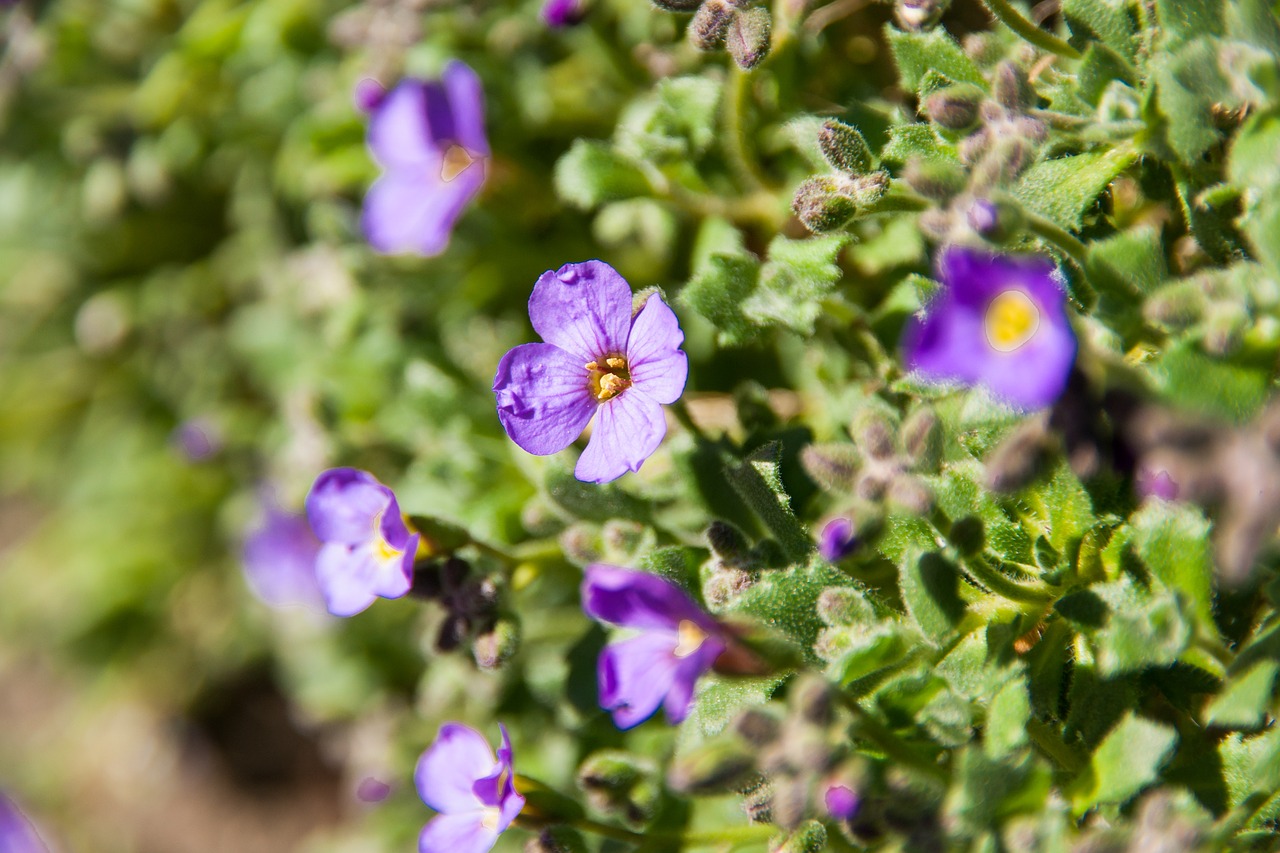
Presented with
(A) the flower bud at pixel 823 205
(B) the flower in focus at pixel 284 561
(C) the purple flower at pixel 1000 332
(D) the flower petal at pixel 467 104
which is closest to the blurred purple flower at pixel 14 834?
(B) the flower in focus at pixel 284 561

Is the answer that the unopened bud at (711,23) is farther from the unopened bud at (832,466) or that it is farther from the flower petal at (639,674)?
the flower petal at (639,674)

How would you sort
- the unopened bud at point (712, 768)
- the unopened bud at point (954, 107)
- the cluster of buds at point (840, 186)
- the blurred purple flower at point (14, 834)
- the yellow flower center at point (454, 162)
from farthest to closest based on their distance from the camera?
1. the blurred purple flower at point (14, 834)
2. the yellow flower center at point (454, 162)
3. the cluster of buds at point (840, 186)
4. the unopened bud at point (954, 107)
5. the unopened bud at point (712, 768)

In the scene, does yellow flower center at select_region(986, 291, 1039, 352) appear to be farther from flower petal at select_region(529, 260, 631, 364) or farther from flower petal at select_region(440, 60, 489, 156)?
flower petal at select_region(440, 60, 489, 156)

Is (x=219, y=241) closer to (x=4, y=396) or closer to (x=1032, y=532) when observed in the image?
(x=4, y=396)

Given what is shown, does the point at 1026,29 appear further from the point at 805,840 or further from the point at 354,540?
the point at 354,540

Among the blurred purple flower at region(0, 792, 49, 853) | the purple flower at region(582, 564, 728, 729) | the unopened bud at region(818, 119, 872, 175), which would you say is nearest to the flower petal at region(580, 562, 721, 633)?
the purple flower at region(582, 564, 728, 729)

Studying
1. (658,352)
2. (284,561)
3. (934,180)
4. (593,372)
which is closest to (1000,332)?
(934,180)
